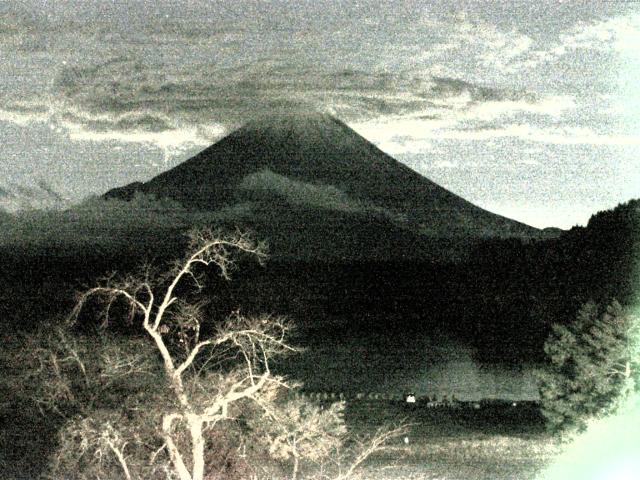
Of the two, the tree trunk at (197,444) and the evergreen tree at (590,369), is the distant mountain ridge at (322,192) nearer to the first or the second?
the evergreen tree at (590,369)

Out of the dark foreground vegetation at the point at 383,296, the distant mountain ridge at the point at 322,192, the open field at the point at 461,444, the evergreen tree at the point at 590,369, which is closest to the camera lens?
the open field at the point at 461,444

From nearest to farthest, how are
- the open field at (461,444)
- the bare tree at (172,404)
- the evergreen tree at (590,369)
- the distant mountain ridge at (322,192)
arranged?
the bare tree at (172,404) < the open field at (461,444) < the evergreen tree at (590,369) < the distant mountain ridge at (322,192)

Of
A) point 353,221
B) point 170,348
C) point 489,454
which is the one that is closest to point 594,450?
point 489,454

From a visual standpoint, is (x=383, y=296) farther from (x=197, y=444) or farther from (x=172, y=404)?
(x=197, y=444)

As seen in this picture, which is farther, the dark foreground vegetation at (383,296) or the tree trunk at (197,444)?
the dark foreground vegetation at (383,296)

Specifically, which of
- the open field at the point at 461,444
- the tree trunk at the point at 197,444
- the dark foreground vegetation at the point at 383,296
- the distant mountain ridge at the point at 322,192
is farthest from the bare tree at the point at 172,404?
the distant mountain ridge at the point at 322,192

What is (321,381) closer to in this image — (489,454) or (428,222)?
(489,454)

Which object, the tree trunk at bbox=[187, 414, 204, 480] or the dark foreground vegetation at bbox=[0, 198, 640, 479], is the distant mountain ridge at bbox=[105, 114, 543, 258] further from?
the tree trunk at bbox=[187, 414, 204, 480]
